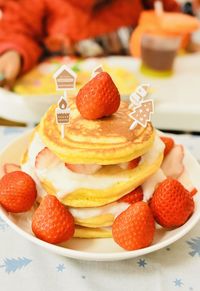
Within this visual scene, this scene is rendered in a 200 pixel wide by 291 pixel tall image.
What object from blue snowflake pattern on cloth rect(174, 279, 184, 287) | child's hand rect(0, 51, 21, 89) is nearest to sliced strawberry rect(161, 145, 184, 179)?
blue snowflake pattern on cloth rect(174, 279, 184, 287)

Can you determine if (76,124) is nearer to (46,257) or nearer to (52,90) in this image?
(46,257)

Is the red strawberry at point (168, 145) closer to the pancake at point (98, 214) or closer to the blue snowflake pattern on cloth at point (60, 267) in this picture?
the pancake at point (98, 214)

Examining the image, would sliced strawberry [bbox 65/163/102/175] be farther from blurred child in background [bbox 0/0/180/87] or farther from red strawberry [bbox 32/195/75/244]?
blurred child in background [bbox 0/0/180/87]

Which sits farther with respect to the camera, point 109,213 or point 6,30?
point 6,30

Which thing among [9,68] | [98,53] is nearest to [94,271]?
[9,68]

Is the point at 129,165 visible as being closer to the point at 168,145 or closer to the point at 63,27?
the point at 168,145

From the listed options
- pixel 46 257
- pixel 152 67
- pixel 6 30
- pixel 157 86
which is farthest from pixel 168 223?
pixel 6 30
